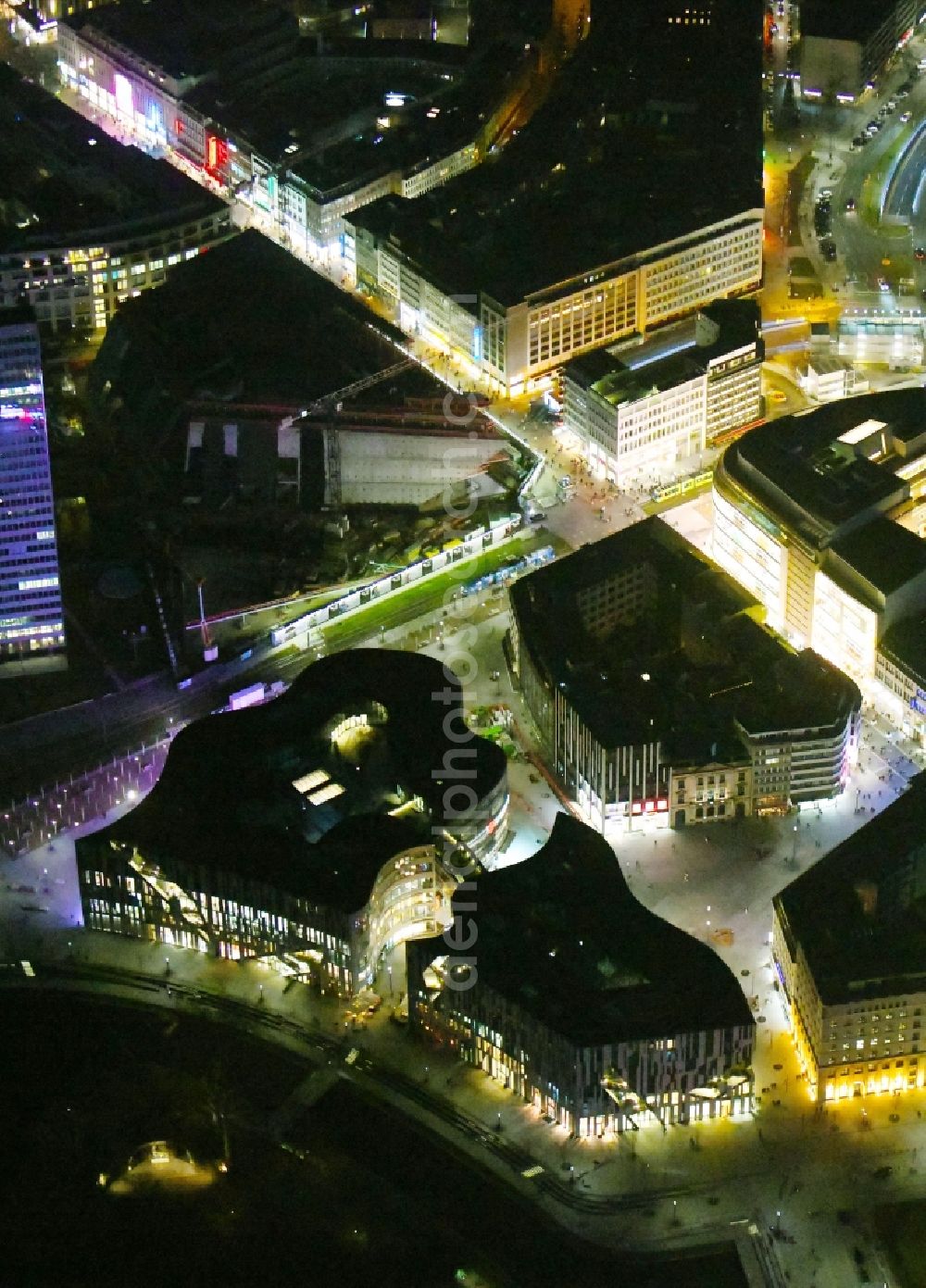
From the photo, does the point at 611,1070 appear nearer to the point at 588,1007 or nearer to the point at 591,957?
the point at 588,1007

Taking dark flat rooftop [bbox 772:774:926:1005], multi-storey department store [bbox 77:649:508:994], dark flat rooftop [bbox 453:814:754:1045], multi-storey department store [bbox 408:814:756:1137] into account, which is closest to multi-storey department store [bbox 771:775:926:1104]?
dark flat rooftop [bbox 772:774:926:1005]

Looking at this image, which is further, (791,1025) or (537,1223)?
(791,1025)

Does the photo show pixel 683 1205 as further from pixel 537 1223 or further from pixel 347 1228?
pixel 347 1228

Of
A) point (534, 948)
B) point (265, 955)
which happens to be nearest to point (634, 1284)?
point (534, 948)

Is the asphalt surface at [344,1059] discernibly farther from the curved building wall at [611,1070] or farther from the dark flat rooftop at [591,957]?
the dark flat rooftop at [591,957]

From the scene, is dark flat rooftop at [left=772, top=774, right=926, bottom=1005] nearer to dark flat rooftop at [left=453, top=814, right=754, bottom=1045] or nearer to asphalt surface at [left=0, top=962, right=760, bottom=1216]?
dark flat rooftop at [left=453, top=814, right=754, bottom=1045]

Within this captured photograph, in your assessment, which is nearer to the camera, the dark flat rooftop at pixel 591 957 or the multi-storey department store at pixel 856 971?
the dark flat rooftop at pixel 591 957

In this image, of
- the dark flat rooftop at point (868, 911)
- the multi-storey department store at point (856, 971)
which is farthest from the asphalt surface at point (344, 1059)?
the dark flat rooftop at point (868, 911)
